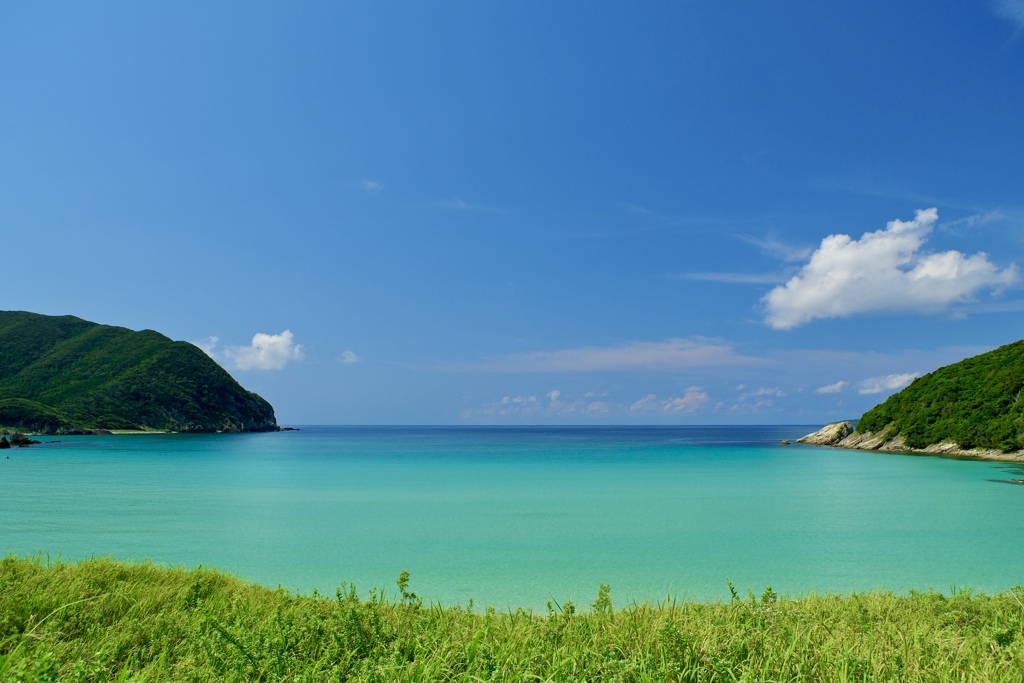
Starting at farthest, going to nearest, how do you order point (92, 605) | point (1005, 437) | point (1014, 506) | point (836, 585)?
point (1005, 437), point (1014, 506), point (836, 585), point (92, 605)

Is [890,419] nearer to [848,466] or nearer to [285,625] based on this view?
[848,466]

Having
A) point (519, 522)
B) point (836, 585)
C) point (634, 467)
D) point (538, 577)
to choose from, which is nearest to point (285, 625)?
point (538, 577)

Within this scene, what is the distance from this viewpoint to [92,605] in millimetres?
6141

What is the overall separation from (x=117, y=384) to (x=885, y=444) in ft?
604

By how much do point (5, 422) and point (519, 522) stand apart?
139 metres

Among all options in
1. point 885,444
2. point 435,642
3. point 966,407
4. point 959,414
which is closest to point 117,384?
point 885,444

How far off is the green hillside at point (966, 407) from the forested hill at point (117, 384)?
160492 mm

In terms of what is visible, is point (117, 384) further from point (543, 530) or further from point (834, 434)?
point (543, 530)

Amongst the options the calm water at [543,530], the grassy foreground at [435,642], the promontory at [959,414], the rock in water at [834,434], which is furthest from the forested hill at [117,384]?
the promontory at [959,414]

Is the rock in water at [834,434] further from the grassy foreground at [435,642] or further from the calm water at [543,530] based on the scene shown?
the grassy foreground at [435,642]

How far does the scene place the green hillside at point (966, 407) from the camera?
59500 mm

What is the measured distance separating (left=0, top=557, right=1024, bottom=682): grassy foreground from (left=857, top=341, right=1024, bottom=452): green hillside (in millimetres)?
68786

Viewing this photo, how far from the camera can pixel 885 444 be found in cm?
7525

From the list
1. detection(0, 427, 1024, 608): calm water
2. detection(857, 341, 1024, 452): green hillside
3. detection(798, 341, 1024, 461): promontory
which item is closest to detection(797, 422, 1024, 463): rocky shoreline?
detection(798, 341, 1024, 461): promontory
